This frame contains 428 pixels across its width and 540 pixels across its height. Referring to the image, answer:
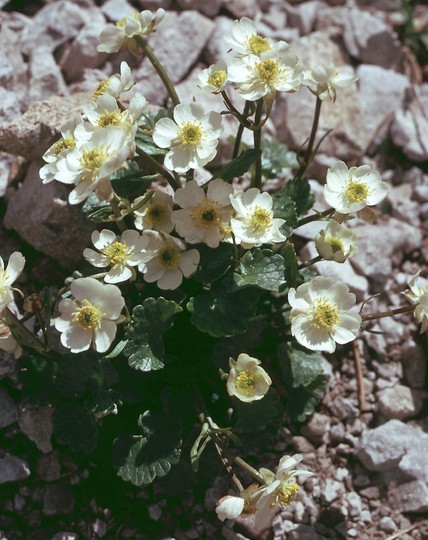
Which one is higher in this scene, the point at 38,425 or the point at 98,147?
the point at 98,147

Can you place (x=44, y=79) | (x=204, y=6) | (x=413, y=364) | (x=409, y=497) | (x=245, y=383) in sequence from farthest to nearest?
(x=204, y=6)
(x=44, y=79)
(x=413, y=364)
(x=409, y=497)
(x=245, y=383)

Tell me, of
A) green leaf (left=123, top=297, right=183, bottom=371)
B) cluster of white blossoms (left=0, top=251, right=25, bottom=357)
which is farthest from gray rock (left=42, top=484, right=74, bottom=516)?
green leaf (left=123, top=297, right=183, bottom=371)

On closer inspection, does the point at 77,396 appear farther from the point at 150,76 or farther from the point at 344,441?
the point at 150,76

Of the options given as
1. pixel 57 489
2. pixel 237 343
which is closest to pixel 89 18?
pixel 237 343

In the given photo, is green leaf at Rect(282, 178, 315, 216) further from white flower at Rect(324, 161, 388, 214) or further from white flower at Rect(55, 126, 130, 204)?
white flower at Rect(55, 126, 130, 204)

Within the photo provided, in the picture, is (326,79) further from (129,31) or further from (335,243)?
(129,31)

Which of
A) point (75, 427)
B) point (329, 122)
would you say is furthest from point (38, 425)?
point (329, 122)

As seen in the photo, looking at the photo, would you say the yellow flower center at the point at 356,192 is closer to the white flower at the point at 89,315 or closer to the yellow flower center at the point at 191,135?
the yellow flower center at the point at 191,135
